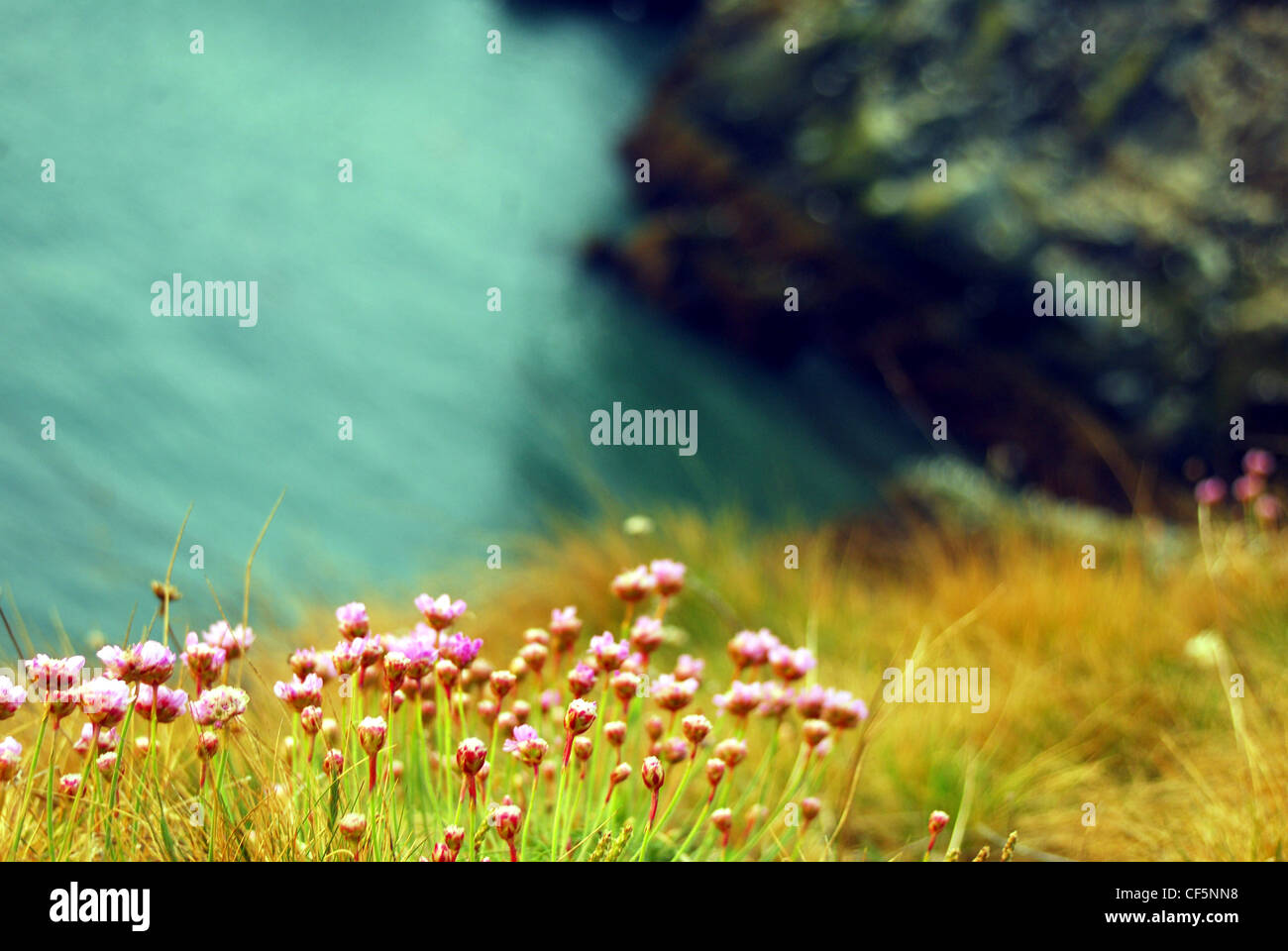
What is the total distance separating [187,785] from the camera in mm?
1579

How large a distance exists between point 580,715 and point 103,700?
0.53 metres

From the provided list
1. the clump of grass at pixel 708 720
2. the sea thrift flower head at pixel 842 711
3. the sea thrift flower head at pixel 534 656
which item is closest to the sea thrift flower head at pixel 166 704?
the clump of grass at pixel 708 720

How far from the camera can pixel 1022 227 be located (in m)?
7.63

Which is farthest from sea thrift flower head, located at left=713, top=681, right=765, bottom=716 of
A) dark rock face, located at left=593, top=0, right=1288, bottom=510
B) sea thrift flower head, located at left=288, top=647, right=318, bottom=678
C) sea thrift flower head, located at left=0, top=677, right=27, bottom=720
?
dark rock face, located at left=593, top=0, right=1288, bottom=510

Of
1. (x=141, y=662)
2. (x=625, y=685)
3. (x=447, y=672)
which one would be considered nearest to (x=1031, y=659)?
(x=625, y=685)

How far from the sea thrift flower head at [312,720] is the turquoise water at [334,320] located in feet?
7.70

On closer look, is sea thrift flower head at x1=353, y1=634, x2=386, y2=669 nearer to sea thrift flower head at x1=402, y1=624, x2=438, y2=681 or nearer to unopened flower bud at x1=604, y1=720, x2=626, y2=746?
sea thrift flower head at x1=402, y1=624, x2=438, y2=681

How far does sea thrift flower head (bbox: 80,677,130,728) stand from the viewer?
1.11 metres

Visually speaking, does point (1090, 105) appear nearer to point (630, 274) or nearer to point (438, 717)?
point (630, 274)

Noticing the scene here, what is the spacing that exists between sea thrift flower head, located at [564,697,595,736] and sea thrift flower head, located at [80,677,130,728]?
499mm

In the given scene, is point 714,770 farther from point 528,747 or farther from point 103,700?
point 103,700

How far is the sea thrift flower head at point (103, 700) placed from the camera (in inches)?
43.7
